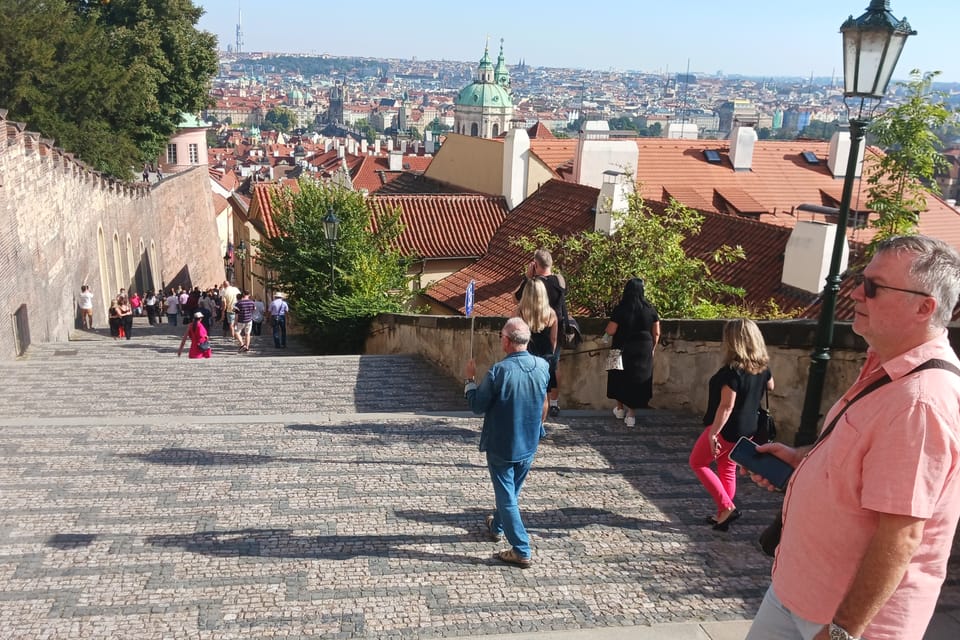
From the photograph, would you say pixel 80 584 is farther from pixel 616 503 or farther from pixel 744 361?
pixel 744 361

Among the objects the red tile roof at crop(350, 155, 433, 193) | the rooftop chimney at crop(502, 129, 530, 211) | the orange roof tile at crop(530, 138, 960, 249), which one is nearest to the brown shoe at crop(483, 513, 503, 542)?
the orange roof tile at crop(530, 138, 960, 249)

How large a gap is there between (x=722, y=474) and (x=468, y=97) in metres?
147

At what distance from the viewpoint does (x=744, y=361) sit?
524cm

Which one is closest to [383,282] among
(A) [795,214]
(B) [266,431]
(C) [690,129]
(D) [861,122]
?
(B) [266,431]

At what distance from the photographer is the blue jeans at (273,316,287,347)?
1709 cm

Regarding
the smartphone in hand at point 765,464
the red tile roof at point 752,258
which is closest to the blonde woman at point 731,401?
the smartphone in hand at point 765,464

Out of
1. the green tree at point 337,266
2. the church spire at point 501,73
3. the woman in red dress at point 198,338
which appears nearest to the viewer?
the woman in red dress at point 198,338

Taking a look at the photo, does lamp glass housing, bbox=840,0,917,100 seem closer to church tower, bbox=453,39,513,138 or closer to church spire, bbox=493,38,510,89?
church tower, bbox=453,39,513,138

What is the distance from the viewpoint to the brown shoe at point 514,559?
496 cm

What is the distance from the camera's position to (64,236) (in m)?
20.5

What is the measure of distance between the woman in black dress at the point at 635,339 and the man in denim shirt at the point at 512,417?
7.66 ft

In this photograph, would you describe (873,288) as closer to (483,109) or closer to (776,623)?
(776,623)

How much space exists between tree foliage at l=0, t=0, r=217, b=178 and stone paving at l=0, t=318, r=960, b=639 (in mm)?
23440

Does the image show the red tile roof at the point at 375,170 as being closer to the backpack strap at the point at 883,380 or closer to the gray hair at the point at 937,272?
the backpack strap at the point at 883,380
